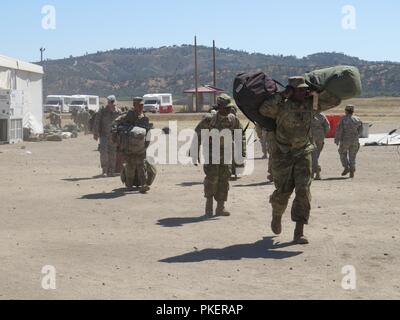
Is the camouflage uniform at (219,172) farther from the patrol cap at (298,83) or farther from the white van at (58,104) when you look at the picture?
the white van at (58,104)

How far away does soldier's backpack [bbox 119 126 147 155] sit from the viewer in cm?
1277

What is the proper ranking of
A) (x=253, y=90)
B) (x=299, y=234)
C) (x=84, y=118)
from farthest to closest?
(x=84, y=118) → (x=299, y=234) → (x=253, y=90)

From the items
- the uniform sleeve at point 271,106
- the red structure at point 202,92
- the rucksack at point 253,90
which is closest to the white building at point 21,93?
the rucksack at point 253,90

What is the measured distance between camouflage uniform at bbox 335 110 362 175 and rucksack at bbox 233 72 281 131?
7390mm

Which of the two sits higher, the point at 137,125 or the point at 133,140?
the point at 137,125

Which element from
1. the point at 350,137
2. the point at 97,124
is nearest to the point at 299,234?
the point at 350,137

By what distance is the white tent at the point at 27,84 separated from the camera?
1131 inches

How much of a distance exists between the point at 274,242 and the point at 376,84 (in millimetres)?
137900

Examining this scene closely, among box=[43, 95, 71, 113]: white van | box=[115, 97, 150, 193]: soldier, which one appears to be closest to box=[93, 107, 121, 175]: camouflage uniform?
box=[115, 97, 150, 193]: soldier

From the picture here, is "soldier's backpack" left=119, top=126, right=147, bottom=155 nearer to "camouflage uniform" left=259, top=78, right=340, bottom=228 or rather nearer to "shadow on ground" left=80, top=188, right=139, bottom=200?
"shadow on ground" left=80, top=188, right=139, bottom=200

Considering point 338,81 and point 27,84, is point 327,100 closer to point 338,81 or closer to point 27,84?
point 338,81

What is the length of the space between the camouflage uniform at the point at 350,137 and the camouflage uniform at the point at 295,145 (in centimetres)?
711

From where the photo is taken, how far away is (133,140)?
1275cm

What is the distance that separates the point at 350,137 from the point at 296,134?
7.33 m
